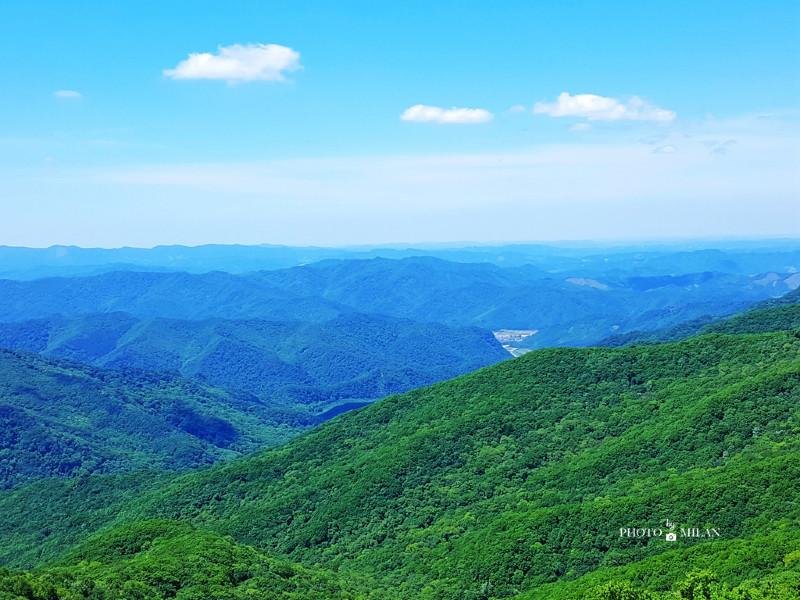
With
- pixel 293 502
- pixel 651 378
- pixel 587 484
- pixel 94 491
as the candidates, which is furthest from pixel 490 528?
pixel 94 491

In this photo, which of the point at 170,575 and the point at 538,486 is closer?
the point at 170,575

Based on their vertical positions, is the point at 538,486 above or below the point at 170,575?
below

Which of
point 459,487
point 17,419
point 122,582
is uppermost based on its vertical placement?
point 122,582

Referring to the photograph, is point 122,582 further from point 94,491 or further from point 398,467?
point 94,491

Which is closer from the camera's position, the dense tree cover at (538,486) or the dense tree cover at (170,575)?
the dense tree cover at (170,575)

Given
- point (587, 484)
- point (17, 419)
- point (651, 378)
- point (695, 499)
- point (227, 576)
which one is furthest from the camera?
point (17, 419)

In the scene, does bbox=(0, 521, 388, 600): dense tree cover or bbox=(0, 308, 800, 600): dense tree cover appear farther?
bbox=(0, 308, 800, 600): dense tree cover

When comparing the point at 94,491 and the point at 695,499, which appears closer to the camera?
the point at 695,499

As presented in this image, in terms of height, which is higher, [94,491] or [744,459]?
[744,459]
